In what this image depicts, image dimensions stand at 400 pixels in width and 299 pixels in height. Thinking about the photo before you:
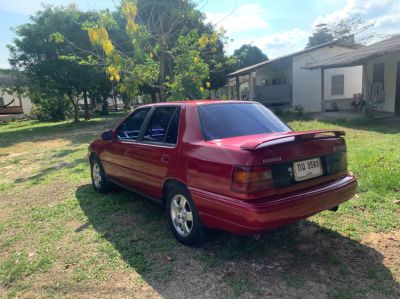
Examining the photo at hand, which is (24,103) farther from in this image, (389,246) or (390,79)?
(389,246)

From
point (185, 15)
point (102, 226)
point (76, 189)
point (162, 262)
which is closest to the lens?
point (162, 262)

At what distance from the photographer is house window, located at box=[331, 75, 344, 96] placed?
71.6 feet

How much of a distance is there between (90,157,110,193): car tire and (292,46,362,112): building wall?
58.7 ft

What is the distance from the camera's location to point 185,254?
3752mm

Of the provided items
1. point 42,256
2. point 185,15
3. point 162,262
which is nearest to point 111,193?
point 42,256

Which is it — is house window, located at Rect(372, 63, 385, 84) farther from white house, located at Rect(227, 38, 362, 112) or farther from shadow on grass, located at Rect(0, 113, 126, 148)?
shadow on grass, located at Rect(0, 113, 126, 148)

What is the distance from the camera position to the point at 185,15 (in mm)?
13250

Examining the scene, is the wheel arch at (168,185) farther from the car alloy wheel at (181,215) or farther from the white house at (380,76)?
the white house at (380,76)

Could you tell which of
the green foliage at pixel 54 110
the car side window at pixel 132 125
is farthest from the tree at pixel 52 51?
the car side window at pixel 132 125

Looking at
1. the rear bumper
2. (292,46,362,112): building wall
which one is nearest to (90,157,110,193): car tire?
the rear bumper

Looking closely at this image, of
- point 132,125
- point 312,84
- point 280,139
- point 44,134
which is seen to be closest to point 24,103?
point 44,134

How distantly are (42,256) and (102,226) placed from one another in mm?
889

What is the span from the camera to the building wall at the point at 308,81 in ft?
71.8

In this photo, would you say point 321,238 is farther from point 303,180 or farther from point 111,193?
point 111,193
